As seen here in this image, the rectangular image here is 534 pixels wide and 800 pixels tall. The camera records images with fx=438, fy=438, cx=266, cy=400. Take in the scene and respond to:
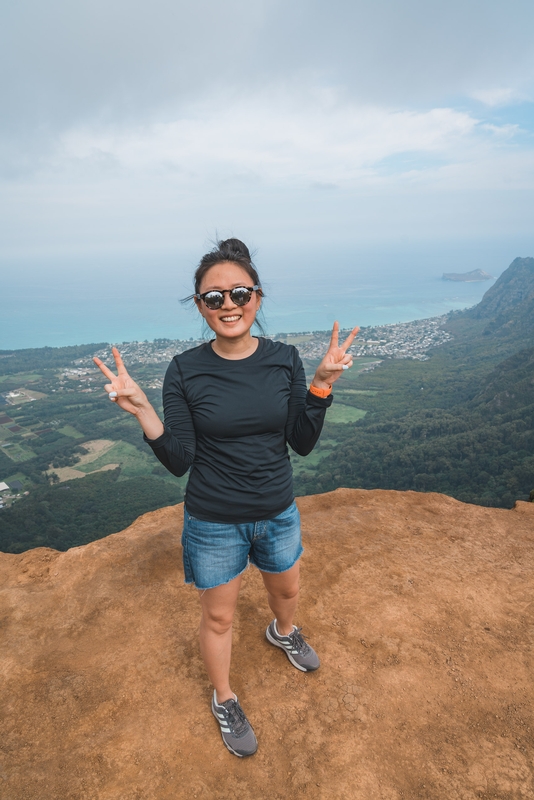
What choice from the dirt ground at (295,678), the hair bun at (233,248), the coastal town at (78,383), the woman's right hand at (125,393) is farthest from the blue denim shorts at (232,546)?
the coastal town at (78,383)

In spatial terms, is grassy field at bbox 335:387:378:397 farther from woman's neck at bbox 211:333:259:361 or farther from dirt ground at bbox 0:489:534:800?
woman's neck at bbox 211:333:259:361

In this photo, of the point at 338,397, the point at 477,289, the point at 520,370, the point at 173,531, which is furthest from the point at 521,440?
the point at 477,289

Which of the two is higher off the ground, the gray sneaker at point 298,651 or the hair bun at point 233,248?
the hair bun at point 233,248

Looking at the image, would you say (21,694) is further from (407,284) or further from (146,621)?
(407,284)

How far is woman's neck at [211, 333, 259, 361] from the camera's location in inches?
96.7

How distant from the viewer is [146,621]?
4023 mm

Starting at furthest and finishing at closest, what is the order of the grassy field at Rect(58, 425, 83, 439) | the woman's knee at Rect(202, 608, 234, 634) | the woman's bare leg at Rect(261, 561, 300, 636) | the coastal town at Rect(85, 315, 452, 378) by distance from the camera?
the coastal town at Rect(85, 315, 452, 378), the grassy field at Rect(58, 425, 83, 439), the woman's bare leg at Rect(261, 561, 300, 636), the woman's knee at Rect(202, 608, 234, 634)

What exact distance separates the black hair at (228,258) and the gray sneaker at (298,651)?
2593mm

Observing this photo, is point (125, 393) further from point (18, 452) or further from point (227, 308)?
point (18, 452)

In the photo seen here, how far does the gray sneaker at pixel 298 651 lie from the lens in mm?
3334

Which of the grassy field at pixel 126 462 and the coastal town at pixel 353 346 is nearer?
the grassy field at pixel 126 462

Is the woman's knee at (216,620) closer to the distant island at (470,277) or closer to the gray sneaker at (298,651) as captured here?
the gray sneaker at (298,651)

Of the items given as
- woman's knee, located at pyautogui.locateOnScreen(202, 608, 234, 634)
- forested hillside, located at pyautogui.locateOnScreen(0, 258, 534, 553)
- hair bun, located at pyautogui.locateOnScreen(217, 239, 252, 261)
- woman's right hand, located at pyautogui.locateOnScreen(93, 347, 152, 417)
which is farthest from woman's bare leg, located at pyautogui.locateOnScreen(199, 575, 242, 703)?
forested hillside, located at pyautogui.locateOnScreen(0, 258, 534, 553)

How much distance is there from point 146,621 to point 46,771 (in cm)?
140
